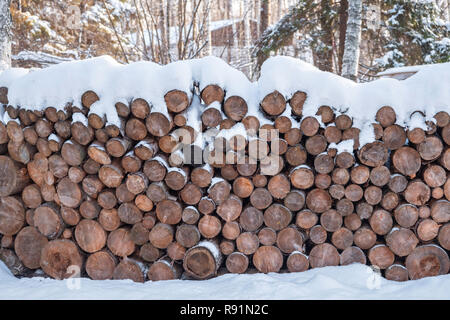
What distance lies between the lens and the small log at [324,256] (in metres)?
2.65

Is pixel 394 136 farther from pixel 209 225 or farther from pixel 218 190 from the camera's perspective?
pixel 209 225

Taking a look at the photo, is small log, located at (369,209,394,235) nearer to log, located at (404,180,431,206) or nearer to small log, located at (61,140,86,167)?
log, located at (404,180,431,206)

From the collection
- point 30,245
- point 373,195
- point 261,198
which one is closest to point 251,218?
point 261,198

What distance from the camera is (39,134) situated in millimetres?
2660

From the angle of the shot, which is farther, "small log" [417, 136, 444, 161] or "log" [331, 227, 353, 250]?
"log" [331, 227, 353, 250]

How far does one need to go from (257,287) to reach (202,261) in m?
0.46

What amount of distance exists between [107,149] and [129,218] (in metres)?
0.57

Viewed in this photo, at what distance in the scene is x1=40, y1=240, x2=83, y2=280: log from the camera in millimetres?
2703

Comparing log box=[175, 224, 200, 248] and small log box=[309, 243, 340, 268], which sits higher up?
log box=[175, 224, 200, 248]

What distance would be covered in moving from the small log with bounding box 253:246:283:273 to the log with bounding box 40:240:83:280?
1475 millimetres

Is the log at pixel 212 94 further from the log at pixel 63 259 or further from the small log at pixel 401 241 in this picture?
the small log at pixel 401 241

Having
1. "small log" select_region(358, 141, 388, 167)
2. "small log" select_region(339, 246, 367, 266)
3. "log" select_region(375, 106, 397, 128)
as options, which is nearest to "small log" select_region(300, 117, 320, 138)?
"small log" select_region(358, 141, 388, 167)

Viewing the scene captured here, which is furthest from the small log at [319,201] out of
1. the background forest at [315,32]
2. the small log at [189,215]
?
the background forest at [315,32]
